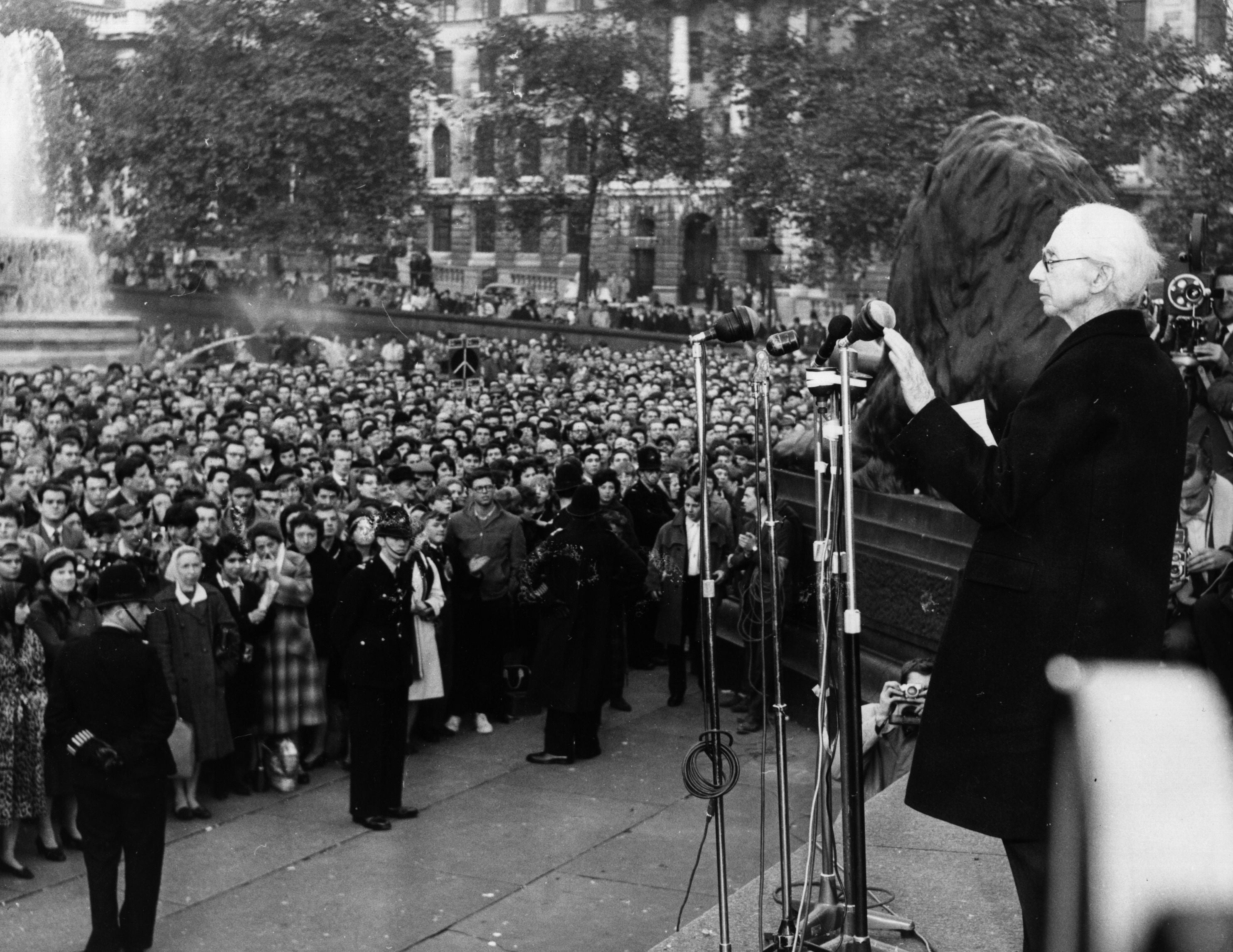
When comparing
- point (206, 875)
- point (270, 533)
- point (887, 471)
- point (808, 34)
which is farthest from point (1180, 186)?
point (206, 875)

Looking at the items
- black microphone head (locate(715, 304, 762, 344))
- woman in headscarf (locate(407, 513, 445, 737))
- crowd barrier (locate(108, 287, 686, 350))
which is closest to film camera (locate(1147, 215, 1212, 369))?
woman in headscarf (locate(407, 513, 445, 737))

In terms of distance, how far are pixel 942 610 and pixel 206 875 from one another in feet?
13.3

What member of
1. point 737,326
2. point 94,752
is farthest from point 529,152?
point 737,326

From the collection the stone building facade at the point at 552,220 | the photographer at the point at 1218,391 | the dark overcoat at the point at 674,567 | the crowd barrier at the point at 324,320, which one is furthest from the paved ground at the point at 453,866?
the stone building facade at the point at 552,220

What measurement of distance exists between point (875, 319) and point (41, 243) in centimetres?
3122

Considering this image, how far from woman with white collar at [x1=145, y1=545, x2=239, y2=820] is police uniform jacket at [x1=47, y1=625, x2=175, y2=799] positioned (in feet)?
5.64

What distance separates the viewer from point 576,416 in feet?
63.7

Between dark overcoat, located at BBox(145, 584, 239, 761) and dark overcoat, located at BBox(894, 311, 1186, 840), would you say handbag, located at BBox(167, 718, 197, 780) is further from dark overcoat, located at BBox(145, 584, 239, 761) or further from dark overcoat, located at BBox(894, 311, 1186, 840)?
dark overcoat, located at BBox(894, 311, 1186, 840)

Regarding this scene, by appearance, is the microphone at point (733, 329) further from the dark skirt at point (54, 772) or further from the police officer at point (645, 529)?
the police officer at point (645, 529)

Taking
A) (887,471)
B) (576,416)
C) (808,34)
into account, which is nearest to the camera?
(887,471)

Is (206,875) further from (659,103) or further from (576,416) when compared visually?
(659,103)

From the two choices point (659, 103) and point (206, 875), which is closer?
point (206, 875)

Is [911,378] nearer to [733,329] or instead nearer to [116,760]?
[733,329]

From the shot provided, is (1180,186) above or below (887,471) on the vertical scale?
above
